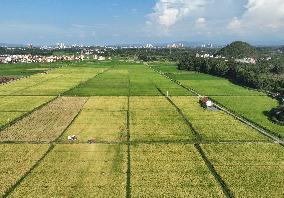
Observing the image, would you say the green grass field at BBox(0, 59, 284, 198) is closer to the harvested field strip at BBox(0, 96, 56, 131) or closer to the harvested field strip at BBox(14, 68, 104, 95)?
the harvested field strip at BBox(0, 96, 56, 131)

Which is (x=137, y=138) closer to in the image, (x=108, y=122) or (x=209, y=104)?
(x=108, y=122)

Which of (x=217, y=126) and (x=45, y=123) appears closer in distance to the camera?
(x=217, y=126)

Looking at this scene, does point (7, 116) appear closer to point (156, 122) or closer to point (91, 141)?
point (91, 141)

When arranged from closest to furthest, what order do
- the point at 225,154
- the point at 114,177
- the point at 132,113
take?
the point at 114,177
the point at 225,154
the point at 132,113

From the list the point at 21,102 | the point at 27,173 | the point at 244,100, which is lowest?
the point at 27,173

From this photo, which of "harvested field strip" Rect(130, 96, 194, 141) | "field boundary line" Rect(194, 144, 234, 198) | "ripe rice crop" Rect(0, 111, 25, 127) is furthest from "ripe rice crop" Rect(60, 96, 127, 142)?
"field boundary line" Rect(194, 144, 234, 198)

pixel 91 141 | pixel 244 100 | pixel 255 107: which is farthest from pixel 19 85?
pixel 91 141

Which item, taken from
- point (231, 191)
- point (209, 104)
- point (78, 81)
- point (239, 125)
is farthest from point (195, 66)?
point (231, 191)
